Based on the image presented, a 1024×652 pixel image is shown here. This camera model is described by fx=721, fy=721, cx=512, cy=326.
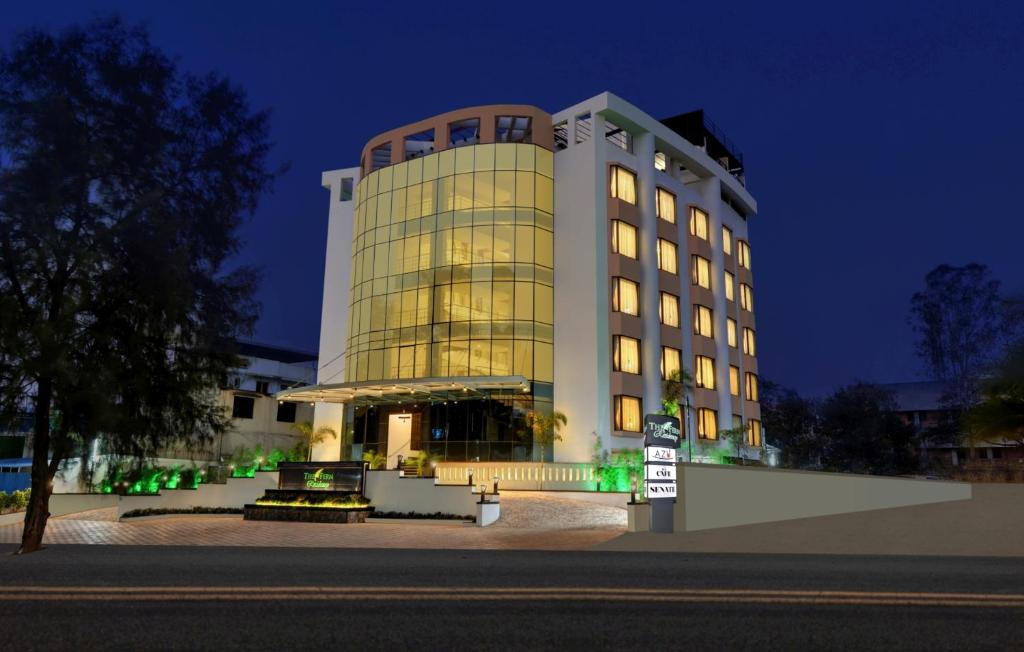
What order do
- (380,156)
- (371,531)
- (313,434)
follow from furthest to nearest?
(380,156) < (313,434) < (371,531)

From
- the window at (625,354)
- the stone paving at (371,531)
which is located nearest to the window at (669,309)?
the window at (625,354)

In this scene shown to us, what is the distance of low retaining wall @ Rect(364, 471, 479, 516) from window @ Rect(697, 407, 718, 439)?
22.7 meters

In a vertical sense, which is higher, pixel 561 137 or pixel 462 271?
pixel 561 137

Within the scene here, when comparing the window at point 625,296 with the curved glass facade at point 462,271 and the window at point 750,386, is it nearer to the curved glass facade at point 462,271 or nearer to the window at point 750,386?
the curved glass facade at point 462,271

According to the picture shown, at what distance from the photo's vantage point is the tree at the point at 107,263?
1558 centimetres

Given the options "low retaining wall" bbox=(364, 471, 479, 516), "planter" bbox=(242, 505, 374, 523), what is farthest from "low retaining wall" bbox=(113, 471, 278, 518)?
"low retaining wall" bbox=(364, 471, 479, 516)

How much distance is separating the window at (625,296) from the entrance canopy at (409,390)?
740cm

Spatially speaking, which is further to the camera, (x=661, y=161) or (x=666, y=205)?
(x=661, y=161)

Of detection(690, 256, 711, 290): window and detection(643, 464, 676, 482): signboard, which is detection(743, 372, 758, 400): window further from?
detection(643, 464, 676, 482): signboard

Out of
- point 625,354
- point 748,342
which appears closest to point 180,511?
point 625,354

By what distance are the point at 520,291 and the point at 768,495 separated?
20.3m

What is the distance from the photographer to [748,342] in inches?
2157

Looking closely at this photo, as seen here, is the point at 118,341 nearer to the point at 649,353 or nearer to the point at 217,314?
the point at 217,314

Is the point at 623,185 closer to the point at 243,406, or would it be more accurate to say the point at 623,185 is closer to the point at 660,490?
the point at 660,490
